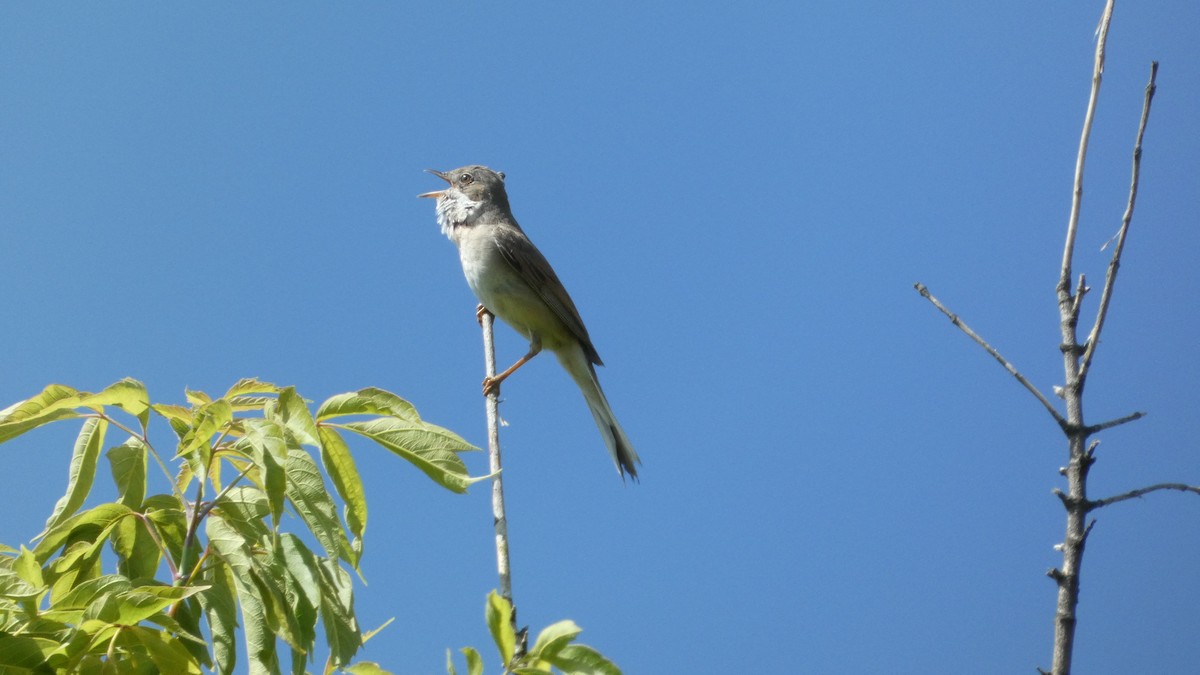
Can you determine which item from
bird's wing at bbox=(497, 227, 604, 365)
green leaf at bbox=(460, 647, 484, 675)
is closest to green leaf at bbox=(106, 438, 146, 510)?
green leaf at bbox=(460, 647, 484, 675)

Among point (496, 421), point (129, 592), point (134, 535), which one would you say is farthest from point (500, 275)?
point (129, 592)

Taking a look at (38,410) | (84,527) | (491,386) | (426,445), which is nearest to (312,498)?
(426,445)

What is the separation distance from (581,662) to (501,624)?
0.21m

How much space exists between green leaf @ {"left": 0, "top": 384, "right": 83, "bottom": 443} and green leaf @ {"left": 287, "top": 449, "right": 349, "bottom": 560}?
0.66 metres

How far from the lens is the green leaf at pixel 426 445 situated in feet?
8.54

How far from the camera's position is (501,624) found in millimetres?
2234

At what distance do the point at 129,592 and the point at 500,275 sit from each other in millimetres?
5649

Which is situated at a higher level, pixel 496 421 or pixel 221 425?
pixel 496 421

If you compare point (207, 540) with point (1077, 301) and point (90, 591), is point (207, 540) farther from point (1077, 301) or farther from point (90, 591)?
point (1077, 301)

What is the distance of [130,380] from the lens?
2.68 m

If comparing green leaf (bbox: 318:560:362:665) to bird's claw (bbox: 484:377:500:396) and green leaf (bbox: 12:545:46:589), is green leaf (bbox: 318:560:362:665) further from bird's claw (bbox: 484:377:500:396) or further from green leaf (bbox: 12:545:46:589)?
bird's claw (bbox: 484:377:500:396)

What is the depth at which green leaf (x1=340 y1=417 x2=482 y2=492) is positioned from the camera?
8.54 feet

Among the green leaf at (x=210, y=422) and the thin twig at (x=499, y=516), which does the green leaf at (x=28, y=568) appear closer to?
the green leaf at (x=210, y=422)

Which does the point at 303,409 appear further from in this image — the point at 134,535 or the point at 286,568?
the point at 134,535
